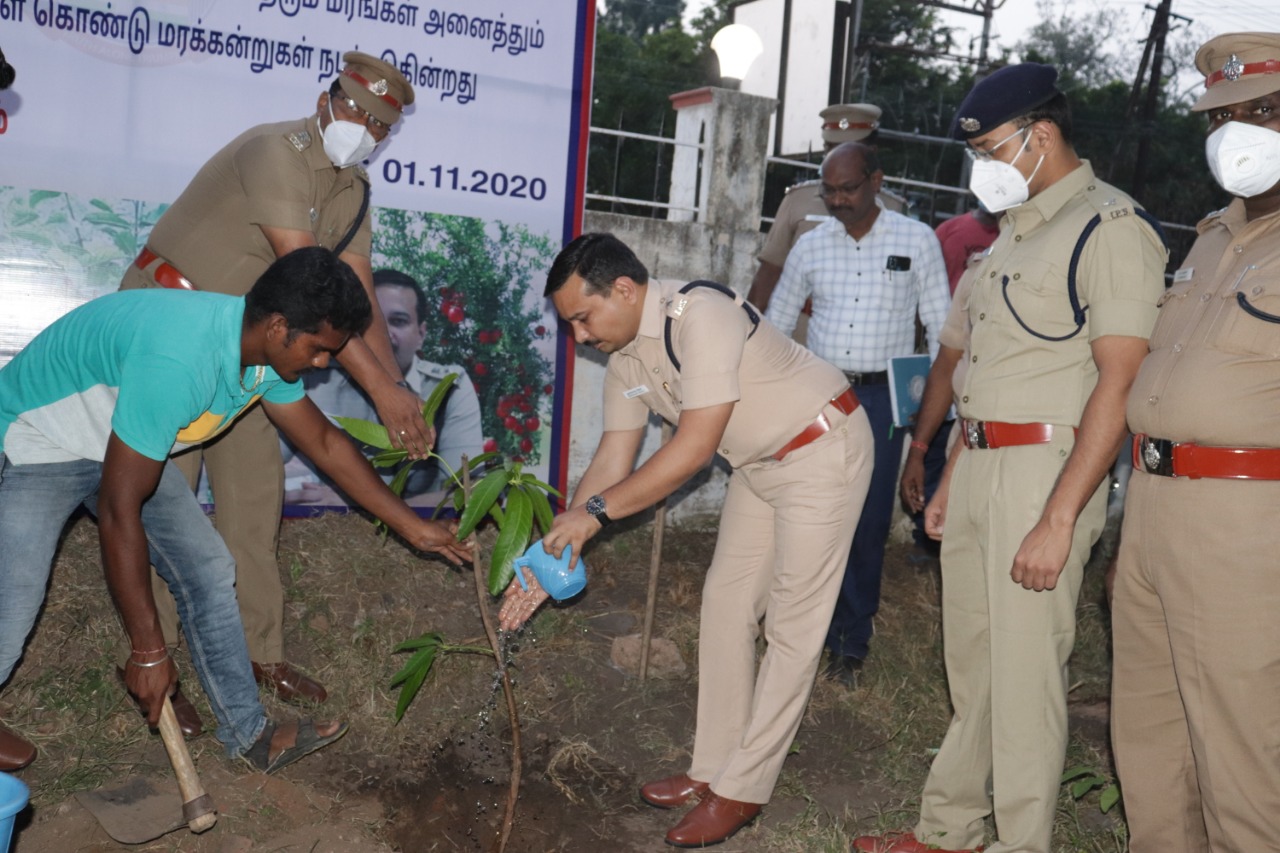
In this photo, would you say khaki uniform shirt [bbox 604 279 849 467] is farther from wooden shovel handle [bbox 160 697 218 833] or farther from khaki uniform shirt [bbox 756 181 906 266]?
khaki uniform shirt [bbox 756 181 906 266]

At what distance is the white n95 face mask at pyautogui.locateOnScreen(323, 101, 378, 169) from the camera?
A: 11.2 ft

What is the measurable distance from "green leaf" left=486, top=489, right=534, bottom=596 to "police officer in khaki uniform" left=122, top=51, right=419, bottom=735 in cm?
69

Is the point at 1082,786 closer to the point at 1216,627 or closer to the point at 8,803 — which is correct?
the point at 1216,627

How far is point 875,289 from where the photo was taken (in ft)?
13.9

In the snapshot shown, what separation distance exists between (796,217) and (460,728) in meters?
2.61

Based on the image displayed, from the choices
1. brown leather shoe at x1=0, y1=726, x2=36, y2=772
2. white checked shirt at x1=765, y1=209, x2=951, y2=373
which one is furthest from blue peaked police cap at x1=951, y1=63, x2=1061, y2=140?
brown leather shoe at x1=0, y1=726, x2=36, y2=772

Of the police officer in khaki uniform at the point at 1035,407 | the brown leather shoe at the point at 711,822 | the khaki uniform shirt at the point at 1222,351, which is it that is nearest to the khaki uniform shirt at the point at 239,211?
the police officer in khaki uniform at the point at 1035,407

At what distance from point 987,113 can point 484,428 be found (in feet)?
9.32

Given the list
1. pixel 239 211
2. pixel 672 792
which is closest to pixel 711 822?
pixel 672 792

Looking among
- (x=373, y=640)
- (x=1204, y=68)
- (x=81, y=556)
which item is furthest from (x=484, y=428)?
(x=1204, y=68)

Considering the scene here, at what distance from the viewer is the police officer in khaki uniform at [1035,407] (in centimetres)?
249

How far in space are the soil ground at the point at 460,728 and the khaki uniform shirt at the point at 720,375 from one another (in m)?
1.16

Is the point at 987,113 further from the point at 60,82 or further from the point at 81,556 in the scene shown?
the point at 81,556

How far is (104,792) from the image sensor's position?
118 inches
